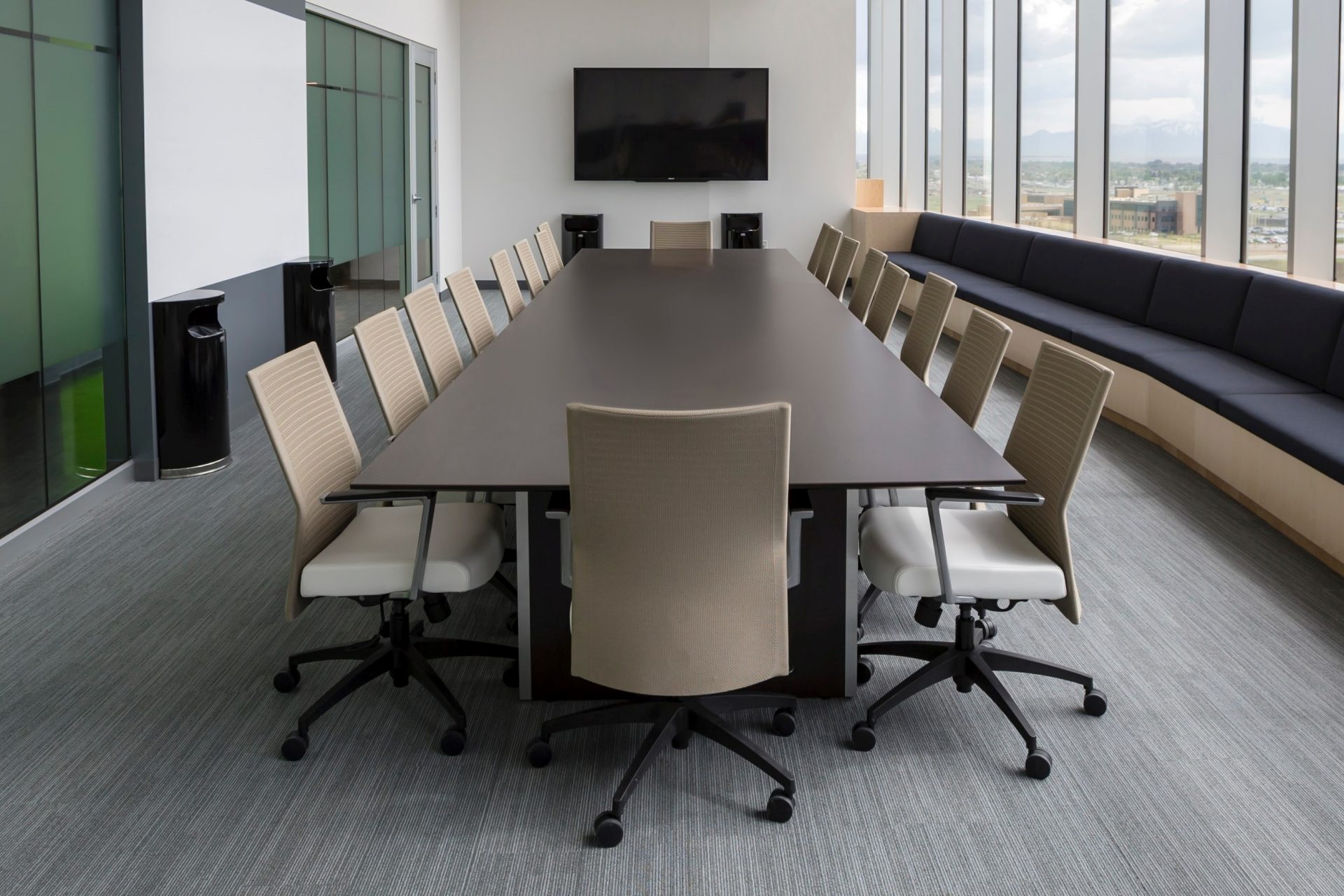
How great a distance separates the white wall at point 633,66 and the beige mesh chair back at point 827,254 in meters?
4.43

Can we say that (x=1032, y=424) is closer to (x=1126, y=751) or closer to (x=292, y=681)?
(x=1126, y=751)

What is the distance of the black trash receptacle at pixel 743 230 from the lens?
12891mm

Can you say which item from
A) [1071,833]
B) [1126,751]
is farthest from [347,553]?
[1126,751]

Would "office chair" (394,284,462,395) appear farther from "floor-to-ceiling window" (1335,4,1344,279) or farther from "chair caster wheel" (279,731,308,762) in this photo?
"floor-to-ceiling window" (1335,4,1344,279)

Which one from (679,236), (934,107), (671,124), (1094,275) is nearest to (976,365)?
(1094,275)

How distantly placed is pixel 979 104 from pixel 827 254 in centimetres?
359

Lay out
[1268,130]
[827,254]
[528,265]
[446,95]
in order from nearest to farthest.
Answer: [1268,130] < [528,265] < [827,254] < [446,95]

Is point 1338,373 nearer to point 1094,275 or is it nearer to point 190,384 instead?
point 1094,275

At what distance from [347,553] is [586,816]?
90 centimetres

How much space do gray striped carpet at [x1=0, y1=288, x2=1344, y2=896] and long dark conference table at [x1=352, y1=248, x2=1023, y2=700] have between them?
0.24m

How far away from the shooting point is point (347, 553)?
2.88 meters

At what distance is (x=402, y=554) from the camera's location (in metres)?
2.85

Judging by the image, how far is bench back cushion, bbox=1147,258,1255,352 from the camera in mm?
5945

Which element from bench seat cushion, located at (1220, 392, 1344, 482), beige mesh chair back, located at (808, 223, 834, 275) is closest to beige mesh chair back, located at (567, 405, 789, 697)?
bench seat cushion, located at (1220, 392, 1344, 482)
